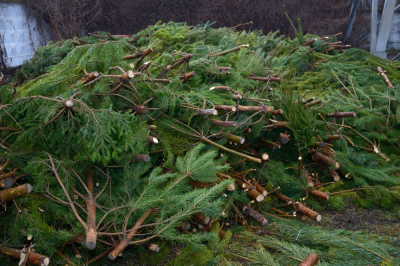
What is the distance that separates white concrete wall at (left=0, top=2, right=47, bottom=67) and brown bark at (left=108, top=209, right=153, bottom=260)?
30.5ft

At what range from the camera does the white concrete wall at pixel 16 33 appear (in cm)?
1005

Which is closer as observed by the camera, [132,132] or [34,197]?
[34,197]

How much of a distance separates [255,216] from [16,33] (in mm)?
10330

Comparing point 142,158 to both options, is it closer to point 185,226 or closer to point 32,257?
point 185,226

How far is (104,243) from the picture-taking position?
2.63 m

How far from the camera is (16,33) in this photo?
10555 millimetres

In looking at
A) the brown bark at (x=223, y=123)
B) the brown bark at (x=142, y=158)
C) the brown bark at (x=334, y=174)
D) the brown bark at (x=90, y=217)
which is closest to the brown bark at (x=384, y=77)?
the brown bark at (x=334, y=174)

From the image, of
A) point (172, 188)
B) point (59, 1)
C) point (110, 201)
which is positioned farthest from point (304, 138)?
point (59, 1)

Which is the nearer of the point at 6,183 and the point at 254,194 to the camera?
the point at 6,183

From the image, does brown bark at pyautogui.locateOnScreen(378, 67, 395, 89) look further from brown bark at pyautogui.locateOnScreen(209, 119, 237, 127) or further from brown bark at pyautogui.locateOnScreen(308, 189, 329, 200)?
brown bark at pyautogui.locateOnScreen(209, 119, 237, 127)

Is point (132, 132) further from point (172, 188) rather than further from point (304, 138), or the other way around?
point (304, 138)

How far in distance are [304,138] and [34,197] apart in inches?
101

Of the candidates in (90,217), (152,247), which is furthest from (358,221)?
(90,217)

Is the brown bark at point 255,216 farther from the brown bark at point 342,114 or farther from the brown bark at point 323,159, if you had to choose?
the brown bark at point 342,114
